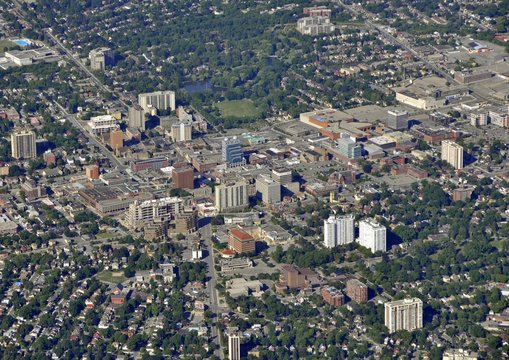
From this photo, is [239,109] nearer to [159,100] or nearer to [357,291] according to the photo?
[159,100]

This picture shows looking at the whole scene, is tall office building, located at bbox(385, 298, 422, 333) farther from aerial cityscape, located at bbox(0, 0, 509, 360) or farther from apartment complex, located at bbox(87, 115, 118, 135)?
apartment complex, located at bbox(87, 115, 118, 135)

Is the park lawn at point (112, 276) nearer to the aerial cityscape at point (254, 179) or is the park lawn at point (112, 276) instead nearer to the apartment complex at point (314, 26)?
the aerial cityscape at point (254, 179)

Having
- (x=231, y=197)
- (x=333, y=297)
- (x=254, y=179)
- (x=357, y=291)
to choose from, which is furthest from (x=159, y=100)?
(x=333, y=297)

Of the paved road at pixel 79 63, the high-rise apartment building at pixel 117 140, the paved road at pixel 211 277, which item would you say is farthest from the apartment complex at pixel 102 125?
the paved road at pixel 211 277

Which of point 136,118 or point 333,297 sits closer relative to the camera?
point 333,297

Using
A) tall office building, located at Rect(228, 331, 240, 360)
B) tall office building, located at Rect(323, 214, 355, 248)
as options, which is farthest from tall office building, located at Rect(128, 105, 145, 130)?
tall office building, located at Rect(228, 331, 240, 360)

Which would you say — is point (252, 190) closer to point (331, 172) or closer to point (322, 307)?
point (331, 172)
